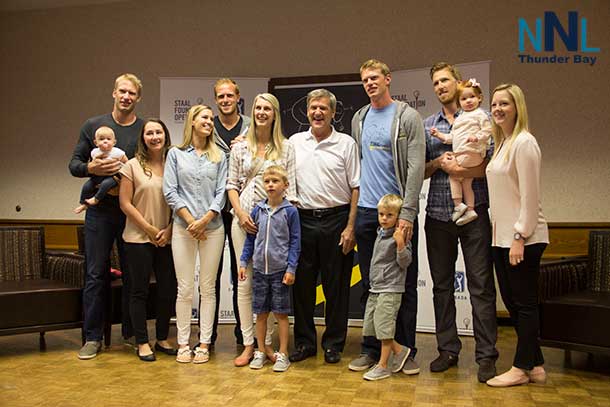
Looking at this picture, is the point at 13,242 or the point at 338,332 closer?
the point at 338,332

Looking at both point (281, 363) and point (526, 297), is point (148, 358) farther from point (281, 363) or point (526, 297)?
point (526, 297)

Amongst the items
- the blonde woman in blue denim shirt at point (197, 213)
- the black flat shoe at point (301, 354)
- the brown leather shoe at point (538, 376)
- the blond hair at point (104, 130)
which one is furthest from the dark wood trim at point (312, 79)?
the brown leather shoe at point (538, 376)

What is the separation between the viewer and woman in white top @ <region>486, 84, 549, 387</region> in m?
3.11

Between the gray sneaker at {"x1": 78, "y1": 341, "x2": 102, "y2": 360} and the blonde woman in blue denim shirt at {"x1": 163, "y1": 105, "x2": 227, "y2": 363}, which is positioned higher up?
the blonde woman in blue denim shirt at {"x1": 163, "y1": 105, "x2": 227, "y2": 363}

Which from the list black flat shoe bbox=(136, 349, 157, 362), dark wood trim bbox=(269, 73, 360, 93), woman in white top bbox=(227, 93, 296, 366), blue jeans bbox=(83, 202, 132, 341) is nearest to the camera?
woman in white top bbox=(227, 93, 296, 366)

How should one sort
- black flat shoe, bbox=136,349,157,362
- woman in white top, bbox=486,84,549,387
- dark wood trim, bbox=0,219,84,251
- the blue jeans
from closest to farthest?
1. woman in white top, bbox=486,84,549,387
2. black flat shoe, bbox=136,349,157,362
3. the blue jeans
4. dark wood trim, bbox=0,219,84,251

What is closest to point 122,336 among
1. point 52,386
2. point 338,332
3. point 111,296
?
point 111,296

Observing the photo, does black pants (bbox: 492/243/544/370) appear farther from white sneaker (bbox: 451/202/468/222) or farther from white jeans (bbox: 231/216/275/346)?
white jeans (bbox: 231/216/275/346)

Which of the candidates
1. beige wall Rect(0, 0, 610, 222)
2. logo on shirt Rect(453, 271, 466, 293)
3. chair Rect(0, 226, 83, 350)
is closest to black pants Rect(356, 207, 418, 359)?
logo on shirt Rect(453, 271, 466, 293)

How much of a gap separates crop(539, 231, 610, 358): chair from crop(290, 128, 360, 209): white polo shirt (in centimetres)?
122

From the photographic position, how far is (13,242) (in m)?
4.40

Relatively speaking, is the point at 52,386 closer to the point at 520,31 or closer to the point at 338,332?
the point at 338,332

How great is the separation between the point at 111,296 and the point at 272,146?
58.4 inches

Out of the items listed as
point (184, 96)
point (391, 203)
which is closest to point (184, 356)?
point (391, 203)
